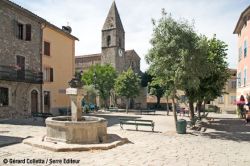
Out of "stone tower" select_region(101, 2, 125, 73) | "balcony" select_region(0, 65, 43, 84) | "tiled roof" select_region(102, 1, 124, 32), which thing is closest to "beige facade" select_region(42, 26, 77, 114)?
"balcony" select_region(0, 65, 43, 84)

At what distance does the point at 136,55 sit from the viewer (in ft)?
200

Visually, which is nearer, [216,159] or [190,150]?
[216,159]

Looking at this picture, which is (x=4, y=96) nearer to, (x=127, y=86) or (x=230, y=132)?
(x=230, y=132)

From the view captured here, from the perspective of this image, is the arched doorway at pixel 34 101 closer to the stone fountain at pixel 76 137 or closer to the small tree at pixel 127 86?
the stone fountain at pixel 76 137

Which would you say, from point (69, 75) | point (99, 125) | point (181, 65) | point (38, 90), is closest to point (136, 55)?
point (69, 75)

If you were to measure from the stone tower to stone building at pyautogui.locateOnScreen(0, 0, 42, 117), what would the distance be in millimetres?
27304

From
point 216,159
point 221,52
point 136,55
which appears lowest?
point 216,159

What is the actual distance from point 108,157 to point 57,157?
60.9 inches

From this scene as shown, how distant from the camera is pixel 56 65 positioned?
2781 centimetres

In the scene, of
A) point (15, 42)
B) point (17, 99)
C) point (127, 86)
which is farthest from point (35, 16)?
point (127, 86)

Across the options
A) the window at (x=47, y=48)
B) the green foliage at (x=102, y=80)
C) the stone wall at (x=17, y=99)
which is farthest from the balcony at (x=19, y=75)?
the green foliage at (x=102, y=80)

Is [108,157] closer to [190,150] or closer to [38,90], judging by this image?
[190,150]

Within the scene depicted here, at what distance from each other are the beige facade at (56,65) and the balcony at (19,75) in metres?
1.62

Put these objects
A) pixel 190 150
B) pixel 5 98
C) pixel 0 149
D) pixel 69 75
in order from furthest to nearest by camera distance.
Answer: pixel 69 75 < pixel 5 98 < pixel 190 150 < pixel 0 149
